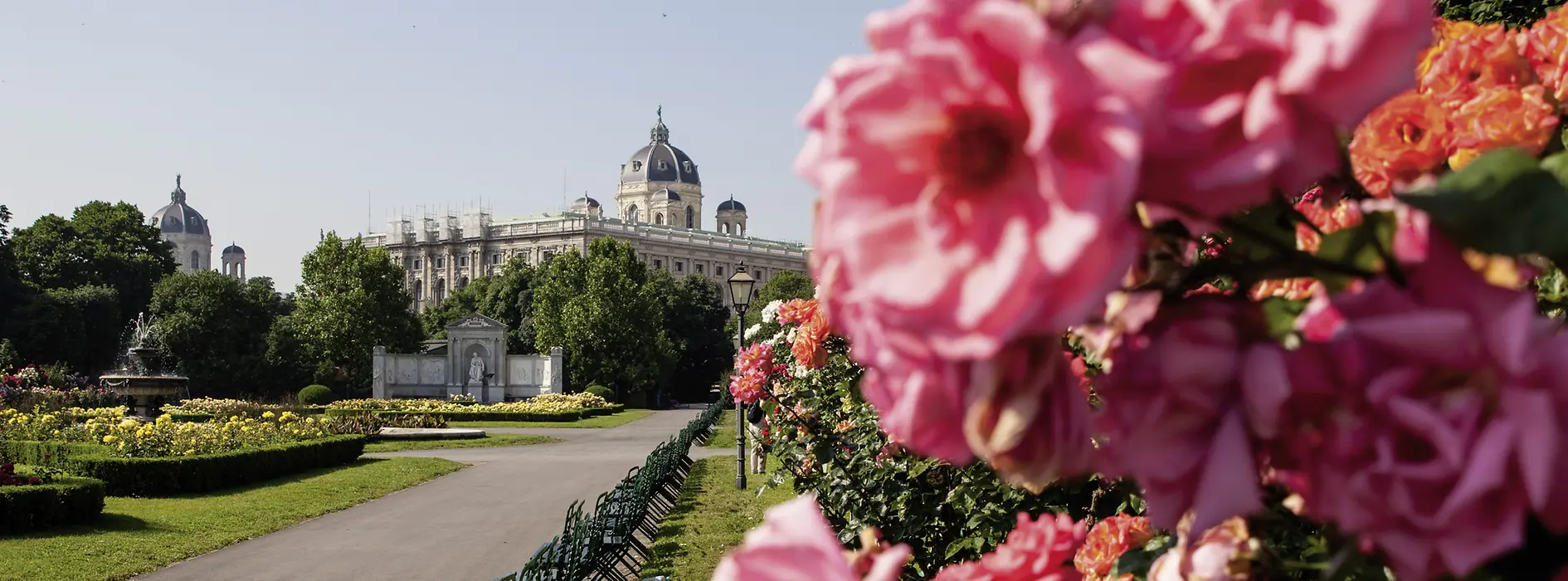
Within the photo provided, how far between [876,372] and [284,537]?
12519 mm

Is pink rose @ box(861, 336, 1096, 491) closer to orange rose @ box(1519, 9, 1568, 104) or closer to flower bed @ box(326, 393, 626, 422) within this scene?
orange rose @ box(1519, 9, 1568, 104)

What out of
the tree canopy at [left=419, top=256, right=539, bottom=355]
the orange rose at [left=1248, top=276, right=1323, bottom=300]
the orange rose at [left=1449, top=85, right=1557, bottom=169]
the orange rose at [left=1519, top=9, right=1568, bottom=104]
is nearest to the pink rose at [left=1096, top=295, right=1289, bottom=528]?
the orange rose at [left=1248, top=276, right=1323, bottom=300]

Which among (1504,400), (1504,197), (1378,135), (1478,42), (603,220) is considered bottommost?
(1504,400)

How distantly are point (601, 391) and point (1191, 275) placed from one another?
50830mm

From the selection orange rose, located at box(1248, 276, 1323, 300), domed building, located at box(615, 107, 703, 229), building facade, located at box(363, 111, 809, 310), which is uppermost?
domed building, located at box(615, 107, 703, 229)

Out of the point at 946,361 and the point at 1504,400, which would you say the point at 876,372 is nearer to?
the point at 946,361

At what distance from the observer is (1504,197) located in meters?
0.68

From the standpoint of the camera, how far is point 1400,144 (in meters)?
1.43

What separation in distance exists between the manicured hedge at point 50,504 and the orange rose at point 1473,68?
42.9 feet

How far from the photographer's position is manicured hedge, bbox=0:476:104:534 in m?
11.8

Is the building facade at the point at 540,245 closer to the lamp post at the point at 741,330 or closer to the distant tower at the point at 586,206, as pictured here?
the distant tower at the point at 586,206

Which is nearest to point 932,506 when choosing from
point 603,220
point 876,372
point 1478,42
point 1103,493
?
point 1103,493

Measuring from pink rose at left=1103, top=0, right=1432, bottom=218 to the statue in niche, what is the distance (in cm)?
4826

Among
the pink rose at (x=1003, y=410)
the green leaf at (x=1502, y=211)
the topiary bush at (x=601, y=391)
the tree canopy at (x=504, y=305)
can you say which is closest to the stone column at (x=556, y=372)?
the topiary bush at (x=601, y=391)
